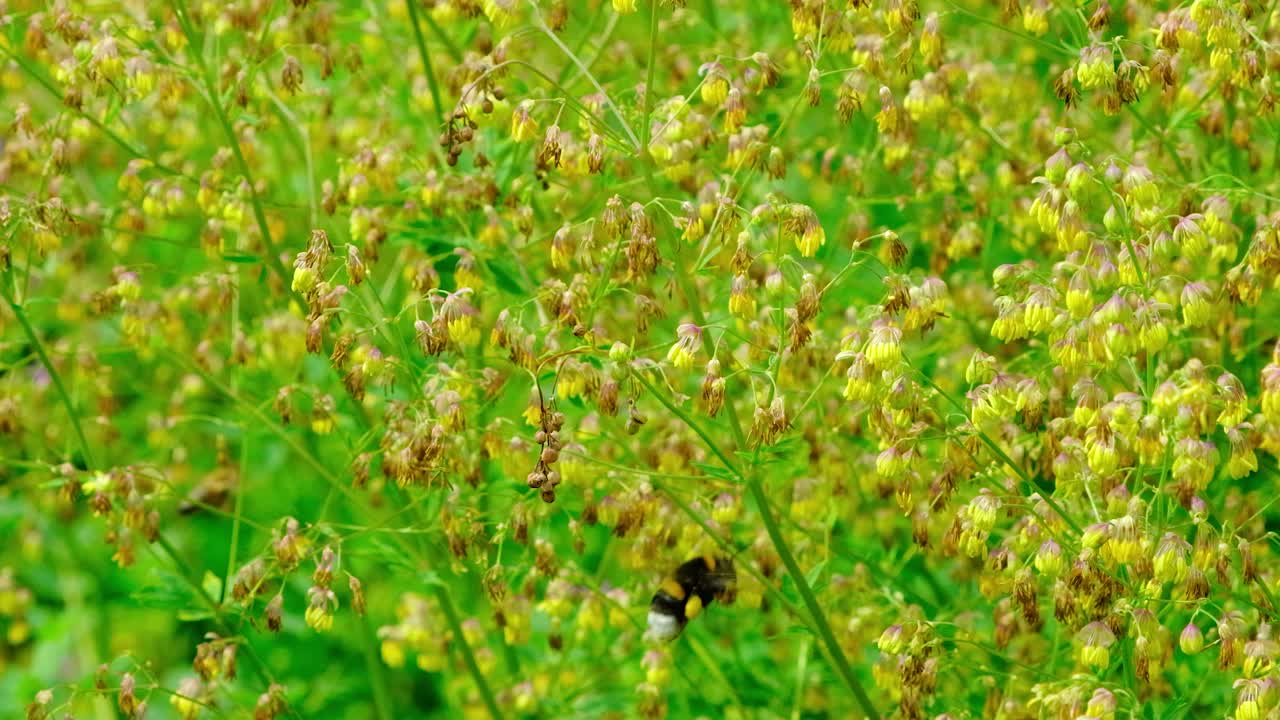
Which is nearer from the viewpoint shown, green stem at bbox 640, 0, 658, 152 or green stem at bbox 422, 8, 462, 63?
green stem at bbox 640, 0, 658, 152

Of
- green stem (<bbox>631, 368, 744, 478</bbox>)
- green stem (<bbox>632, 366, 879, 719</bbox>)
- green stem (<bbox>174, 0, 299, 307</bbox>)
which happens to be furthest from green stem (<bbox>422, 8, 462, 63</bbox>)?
green stem (<bbox>631, 368, 744, 478</bbox>)

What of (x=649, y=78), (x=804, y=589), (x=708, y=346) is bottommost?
(x=804, y=589)

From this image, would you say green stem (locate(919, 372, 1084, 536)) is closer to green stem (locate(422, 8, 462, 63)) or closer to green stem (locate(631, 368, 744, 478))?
green stem (locate(631, 368, 744, 478))

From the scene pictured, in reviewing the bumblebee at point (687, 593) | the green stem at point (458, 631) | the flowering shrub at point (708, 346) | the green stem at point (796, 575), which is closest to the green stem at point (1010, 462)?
the flowering shrub at point (708, 346)

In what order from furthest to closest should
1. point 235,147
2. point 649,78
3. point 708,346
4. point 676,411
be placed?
point 235,147 < point 708,346 < point 649,78 < point 676,411

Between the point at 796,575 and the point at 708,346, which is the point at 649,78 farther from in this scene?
the point at 796,575

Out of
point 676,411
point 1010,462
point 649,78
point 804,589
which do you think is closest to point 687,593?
point 804,589

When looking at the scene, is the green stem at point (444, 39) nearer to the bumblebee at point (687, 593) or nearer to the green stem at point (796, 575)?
the green stem at point (796, 575)
